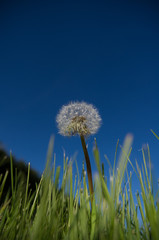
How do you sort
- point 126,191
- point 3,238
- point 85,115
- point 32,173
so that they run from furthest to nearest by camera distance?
point 32,173 < point 85,115 < point 126,191 < point 3,238

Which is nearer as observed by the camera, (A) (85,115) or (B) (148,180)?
(B) (148,180)

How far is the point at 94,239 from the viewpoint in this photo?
0.44m

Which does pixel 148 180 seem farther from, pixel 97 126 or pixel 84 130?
pixel 97 126

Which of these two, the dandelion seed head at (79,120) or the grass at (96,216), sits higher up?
the dandelion seed head at (79,120)

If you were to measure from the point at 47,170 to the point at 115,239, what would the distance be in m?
0.16

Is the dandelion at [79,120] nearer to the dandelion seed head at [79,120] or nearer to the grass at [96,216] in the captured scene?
the dandelion seed head at [79,120]

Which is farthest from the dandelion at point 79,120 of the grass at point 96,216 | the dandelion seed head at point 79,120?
→ the grass at point 96,216

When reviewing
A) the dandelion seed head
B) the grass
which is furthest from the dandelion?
the grass

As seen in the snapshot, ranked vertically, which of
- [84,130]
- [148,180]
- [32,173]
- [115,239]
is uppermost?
[32,173]

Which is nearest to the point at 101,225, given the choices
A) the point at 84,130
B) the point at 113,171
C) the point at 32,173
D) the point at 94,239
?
the point at 94,239

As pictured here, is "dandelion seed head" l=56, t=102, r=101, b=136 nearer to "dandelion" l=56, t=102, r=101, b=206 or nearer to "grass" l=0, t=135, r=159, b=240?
"dandelion" l=56, t=102, r=101, b=206

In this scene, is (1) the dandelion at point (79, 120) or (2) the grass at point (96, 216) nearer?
(2) the grass at point (96, 216)

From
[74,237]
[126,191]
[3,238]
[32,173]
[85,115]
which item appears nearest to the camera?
[74,237]

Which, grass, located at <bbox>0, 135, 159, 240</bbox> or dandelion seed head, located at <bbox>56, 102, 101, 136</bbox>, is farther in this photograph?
dandelion seed head, located at <bbox>56, 102, 101, 136</bbox>
